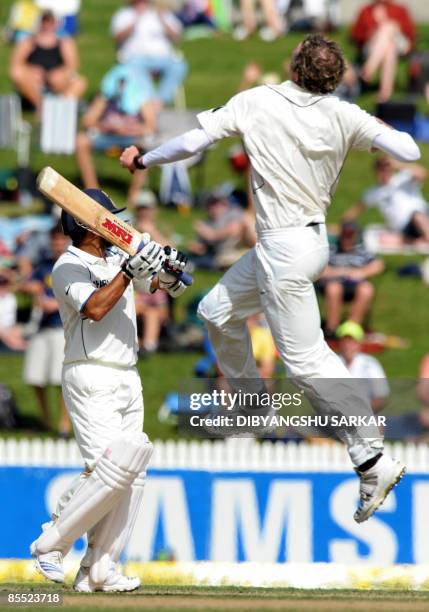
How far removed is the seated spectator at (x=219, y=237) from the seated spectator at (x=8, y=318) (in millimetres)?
2342

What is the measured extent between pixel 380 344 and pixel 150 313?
2.43 m

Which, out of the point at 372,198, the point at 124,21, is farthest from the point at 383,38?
the point at 372,198

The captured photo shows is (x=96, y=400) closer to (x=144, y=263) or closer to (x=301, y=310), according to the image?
(x=144, y=263)

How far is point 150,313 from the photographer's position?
14.9 meters

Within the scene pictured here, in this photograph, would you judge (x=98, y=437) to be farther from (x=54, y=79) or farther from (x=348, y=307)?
(x=54, y=79)

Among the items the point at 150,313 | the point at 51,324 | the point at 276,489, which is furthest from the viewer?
the point at 150,313

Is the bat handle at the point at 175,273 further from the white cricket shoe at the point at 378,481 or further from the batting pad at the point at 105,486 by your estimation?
the white cricket shoe at the point at 378,481

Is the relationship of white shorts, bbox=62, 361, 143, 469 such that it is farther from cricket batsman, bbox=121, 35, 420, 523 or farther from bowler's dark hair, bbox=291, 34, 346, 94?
bowler's dark hair, bbox=291, 34, 346, 94

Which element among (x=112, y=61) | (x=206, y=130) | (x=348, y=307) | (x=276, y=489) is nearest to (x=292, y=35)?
(x=112, y=61)

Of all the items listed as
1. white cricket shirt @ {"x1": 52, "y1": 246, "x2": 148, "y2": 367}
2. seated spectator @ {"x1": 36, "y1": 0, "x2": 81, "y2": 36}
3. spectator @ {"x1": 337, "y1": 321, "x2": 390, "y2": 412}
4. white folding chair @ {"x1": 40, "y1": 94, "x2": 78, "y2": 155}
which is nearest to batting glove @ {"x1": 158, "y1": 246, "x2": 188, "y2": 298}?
white cricket shirt @ {"x1": 52, "y1": 246, "x2": 148, "y2": 367}

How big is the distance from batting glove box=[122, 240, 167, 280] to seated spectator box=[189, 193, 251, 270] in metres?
8.81

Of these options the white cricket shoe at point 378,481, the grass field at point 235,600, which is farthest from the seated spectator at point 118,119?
the white cricket shoe at point 378,481

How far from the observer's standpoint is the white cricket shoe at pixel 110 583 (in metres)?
8.09

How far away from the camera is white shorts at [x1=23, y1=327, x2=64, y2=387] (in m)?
13.9
